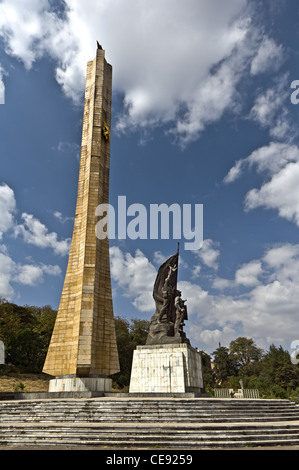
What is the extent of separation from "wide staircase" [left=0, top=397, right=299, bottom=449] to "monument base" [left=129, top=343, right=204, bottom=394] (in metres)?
3.74

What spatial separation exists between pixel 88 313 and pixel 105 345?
5.34ft

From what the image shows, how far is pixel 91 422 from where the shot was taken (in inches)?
270

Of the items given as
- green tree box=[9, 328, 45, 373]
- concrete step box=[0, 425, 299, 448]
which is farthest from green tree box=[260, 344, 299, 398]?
concrete step box=[0, 425, 299, 448]

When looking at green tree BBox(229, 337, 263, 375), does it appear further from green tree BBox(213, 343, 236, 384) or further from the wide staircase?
the wide staircase

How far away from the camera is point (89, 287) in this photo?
1439 cm

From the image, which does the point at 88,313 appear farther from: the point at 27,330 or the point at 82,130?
the point at 27,330

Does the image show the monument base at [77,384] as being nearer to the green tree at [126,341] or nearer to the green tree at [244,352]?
the green tree at [126,341]

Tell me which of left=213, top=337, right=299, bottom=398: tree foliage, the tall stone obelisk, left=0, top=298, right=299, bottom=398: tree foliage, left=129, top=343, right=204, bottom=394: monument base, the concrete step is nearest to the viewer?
the concrete step

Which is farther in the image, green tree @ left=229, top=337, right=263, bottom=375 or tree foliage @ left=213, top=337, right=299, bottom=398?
green tree @ left=229, top=337, right=263, bottom=375

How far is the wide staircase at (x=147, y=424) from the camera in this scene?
18.7 ft

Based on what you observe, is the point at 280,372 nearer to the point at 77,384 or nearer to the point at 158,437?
the point at 77,384

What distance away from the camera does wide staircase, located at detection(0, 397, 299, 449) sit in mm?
5707

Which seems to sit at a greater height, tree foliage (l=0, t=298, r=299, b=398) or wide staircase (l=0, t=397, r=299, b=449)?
tree foliage (l=0, t=298, r=299, b=398)

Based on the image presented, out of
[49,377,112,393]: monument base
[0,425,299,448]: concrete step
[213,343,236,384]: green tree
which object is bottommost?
[0,425,299,448]: concrete step
